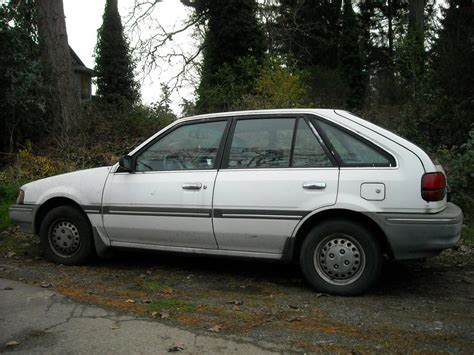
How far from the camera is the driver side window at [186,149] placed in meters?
5.52

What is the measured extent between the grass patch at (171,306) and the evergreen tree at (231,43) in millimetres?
16036

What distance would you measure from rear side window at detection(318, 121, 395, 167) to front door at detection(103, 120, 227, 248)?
1.15 meters

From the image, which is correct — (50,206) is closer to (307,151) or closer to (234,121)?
(234,121)

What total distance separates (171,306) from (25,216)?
2.52 metres

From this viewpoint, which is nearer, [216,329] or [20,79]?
[216,329]

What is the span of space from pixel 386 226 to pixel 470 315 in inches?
38.8

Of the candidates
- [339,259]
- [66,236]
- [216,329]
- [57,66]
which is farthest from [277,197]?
[57,66]

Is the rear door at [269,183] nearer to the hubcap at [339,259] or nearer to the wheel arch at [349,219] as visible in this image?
the wheel arch at [349,219]

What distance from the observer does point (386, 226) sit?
4.69m

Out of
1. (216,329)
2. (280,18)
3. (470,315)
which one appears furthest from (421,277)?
(280,18)

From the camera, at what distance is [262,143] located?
17.4 ft

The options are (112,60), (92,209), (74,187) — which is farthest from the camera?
(112,60)

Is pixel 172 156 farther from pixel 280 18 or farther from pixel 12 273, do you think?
pixel 280 18

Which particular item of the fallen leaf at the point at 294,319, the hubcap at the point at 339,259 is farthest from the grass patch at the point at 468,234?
the fallen leaf at the point at 294,319
